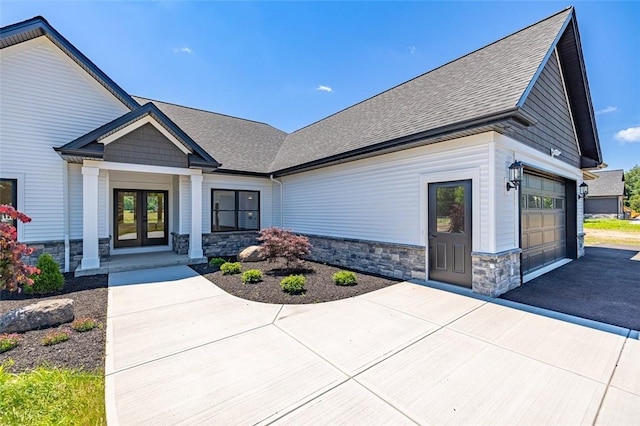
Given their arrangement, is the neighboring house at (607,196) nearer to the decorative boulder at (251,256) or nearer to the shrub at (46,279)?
the decorative boulder at (251,256)

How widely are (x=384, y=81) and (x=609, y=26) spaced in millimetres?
7779

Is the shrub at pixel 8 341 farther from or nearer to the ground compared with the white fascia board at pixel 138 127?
nearer to the ground

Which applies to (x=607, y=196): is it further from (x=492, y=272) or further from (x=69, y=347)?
(x=69, y=347)

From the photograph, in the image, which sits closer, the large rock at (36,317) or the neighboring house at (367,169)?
the large rock at (36,317)

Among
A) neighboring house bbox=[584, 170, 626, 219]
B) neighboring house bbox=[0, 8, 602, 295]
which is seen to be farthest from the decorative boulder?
neighboring house bbox=[584, 170, 626, 219]

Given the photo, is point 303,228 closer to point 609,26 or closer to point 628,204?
point 609,26

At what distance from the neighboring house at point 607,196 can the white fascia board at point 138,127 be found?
4652 cm

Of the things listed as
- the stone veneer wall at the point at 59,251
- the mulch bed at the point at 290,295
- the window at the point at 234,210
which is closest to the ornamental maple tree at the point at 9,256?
the mulch bed at the point at 290,295

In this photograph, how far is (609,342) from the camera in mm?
3770

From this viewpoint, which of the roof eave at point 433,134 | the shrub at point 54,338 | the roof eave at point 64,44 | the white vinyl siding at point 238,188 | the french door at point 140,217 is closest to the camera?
the shrub at point 54,338

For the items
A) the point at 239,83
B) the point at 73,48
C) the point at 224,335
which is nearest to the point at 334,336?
the point at 224,335

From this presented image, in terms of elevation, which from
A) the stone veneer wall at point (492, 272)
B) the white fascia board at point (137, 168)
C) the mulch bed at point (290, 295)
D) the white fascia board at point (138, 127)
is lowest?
the mulch bed at point (290, 295)

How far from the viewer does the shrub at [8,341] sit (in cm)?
360

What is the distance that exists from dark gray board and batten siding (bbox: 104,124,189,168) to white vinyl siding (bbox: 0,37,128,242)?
1560mm
